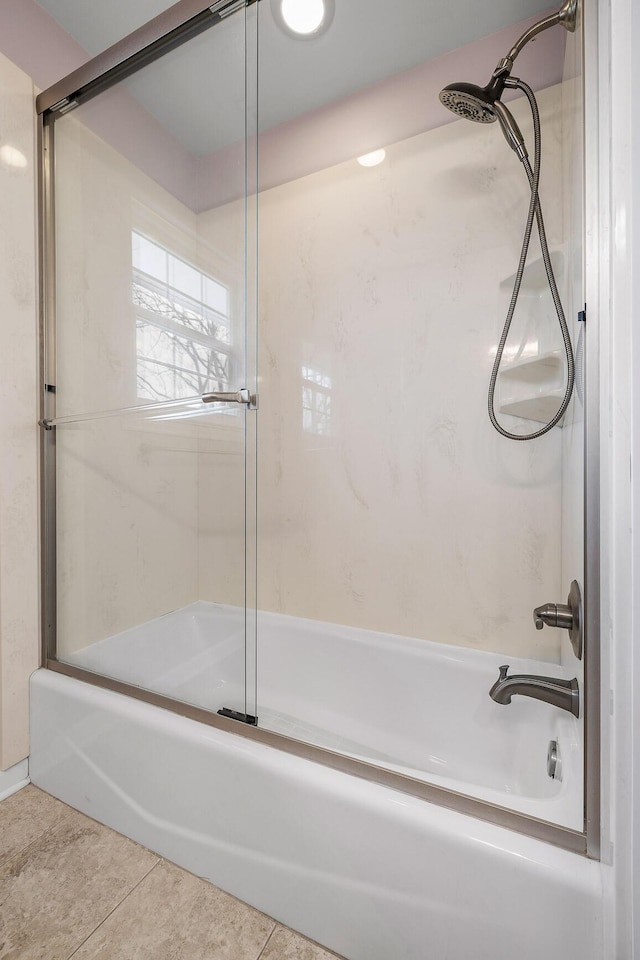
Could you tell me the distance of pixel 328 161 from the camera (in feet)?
5.62

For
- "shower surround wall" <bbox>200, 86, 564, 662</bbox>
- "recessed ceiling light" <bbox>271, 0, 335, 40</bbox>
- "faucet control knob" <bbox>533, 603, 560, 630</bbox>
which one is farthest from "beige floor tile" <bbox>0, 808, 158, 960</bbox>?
"recessed ceiling light" <bbox>271, 0, 335, 40</bbox>

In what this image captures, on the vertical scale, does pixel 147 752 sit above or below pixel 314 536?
below

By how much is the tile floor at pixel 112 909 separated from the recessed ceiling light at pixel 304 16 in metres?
2.19

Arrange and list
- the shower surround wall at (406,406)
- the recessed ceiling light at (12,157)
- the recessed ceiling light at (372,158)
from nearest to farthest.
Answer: the recessed ceiling light at (12,157) → the shower surround wall at (406,406) → the recessed ceiling light at (372,158)

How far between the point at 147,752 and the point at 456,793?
758 millimetres

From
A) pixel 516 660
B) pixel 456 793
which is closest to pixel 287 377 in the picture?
pixel 516 660

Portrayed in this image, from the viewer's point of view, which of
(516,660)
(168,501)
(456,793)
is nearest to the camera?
(456,793)

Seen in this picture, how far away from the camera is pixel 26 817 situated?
1.26 metres

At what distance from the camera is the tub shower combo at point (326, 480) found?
33.8 inches

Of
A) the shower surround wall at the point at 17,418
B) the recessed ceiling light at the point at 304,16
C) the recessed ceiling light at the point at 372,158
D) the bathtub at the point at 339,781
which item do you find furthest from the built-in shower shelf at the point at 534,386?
the shower surround wall at the point at 17,418

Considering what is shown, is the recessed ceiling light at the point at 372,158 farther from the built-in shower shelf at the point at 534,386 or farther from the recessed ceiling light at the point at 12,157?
→ the recessed ceiling light at the point at 12,157

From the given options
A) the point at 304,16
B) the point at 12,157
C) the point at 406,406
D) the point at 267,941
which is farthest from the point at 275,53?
the point at 267,941

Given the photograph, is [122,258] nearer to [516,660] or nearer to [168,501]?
[168,501]

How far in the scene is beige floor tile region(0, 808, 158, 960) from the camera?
0.94 m
